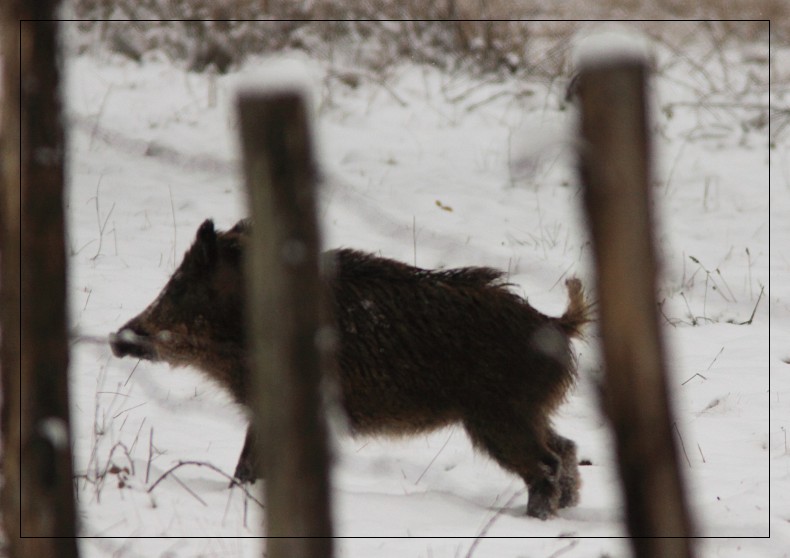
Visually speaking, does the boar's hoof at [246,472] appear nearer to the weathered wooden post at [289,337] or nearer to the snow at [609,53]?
the weathered wooden post at [289,337]

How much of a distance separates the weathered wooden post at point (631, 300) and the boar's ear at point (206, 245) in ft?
9.93

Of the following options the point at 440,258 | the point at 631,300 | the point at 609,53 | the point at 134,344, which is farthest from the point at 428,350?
the point at 440,258

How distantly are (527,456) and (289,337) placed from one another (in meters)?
2.54

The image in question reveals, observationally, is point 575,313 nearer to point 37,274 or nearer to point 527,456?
point 527,456

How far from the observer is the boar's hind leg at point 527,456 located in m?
4.32

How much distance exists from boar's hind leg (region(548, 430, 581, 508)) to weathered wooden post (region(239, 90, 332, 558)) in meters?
2.57

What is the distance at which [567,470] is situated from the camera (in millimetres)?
4473

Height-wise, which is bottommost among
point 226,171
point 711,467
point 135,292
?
point 711,467

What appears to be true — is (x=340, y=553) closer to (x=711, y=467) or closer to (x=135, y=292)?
(x=711, y=467)

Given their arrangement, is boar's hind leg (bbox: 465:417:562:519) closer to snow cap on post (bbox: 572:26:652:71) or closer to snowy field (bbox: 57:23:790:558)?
snowy field (bbox: 57:23:790:558)

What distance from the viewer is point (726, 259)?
8.09m

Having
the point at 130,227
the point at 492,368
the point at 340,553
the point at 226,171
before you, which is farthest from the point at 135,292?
the point at 340,553

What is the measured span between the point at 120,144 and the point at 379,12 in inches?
165

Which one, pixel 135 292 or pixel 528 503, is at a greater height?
pixel 135 292
